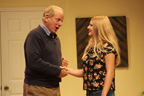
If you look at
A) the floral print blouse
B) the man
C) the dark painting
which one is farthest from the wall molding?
the floral print blouse

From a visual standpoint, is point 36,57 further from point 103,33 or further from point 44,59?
point 103,33

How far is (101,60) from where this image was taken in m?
2.10

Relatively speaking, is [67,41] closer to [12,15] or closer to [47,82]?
[12,15]

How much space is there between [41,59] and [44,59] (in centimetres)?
8

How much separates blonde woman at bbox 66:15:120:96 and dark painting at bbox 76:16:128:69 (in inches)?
77.3

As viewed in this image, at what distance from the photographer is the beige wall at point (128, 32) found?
13.7 ft

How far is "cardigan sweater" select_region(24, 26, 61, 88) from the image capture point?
2117mm

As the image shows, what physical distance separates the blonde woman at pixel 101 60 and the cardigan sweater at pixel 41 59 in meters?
0.33

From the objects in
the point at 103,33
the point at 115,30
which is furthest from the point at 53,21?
the point at 115,30

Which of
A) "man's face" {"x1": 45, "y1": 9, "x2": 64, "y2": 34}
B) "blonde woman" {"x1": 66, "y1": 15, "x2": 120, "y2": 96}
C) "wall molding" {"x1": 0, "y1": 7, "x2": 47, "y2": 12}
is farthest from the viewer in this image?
"wall molding" {"x1": 0, "y1": 7, "x2": 47, "y2": 12}

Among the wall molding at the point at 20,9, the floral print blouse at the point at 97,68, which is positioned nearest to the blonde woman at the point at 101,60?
the floral print blouse at the point at 97,68

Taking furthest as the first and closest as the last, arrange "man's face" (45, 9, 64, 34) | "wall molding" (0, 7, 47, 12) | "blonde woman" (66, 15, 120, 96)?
"wall molding" (0, 7, 47, 12) → "man's face" (45, 9, 64, 34) → "blonde woman" (66, 15, 120, 96)

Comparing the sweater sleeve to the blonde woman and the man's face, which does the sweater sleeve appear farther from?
the blonde woman

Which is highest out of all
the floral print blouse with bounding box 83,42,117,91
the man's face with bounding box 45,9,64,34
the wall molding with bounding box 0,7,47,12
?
the wall molding with bounding box 0,7,47,12
